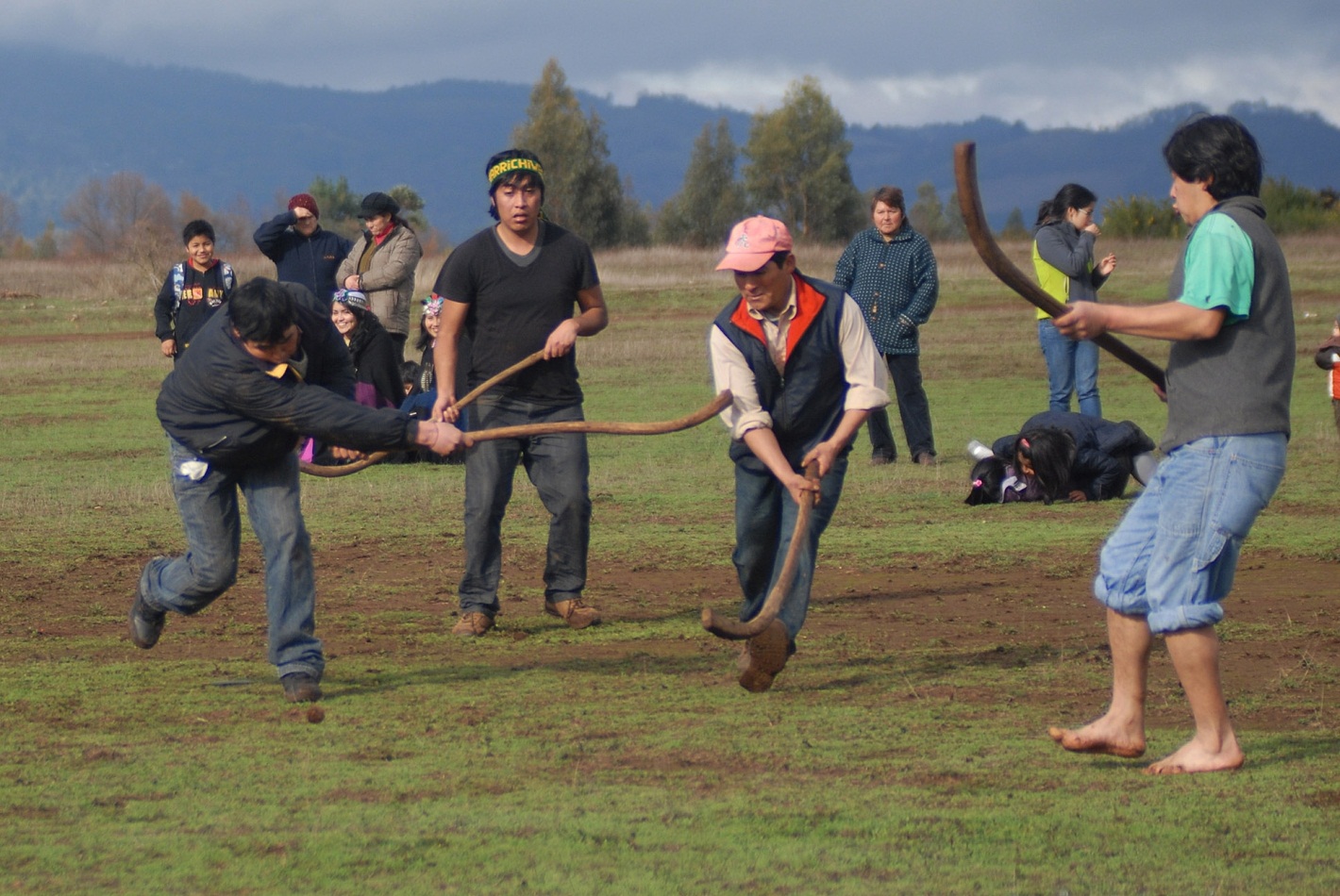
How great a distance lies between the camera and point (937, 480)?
12.1m

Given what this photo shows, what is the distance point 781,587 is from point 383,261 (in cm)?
759

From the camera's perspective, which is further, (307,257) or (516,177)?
(307,257)

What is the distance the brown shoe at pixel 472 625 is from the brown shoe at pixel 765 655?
70.2 inches

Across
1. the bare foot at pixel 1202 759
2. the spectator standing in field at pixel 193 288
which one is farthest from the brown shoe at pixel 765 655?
the spectator standing in field at pixel 193 288

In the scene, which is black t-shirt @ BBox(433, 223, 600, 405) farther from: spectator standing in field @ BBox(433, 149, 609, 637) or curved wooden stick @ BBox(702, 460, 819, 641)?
curved wooden stick @ BBox(702, 460, 819, 641)

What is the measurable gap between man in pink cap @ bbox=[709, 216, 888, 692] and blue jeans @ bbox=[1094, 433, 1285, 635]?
135 centimetres

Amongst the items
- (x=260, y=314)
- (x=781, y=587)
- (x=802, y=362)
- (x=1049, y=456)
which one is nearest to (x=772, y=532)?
(x=781, y=587)

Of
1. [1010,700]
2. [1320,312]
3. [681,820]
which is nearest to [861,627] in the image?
[1010,700]

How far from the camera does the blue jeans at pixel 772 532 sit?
231 inches

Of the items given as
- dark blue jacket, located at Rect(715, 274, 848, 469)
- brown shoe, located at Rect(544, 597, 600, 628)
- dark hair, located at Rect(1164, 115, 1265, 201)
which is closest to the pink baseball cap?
dark blue jacket, located at Rect(715, 274, 848, 469)

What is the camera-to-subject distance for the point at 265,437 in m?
5.78

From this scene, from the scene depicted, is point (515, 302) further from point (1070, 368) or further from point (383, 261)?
point (1070, 368)

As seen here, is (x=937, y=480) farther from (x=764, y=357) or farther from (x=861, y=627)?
(x=764, y=357)

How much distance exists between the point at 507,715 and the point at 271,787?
1109mm
